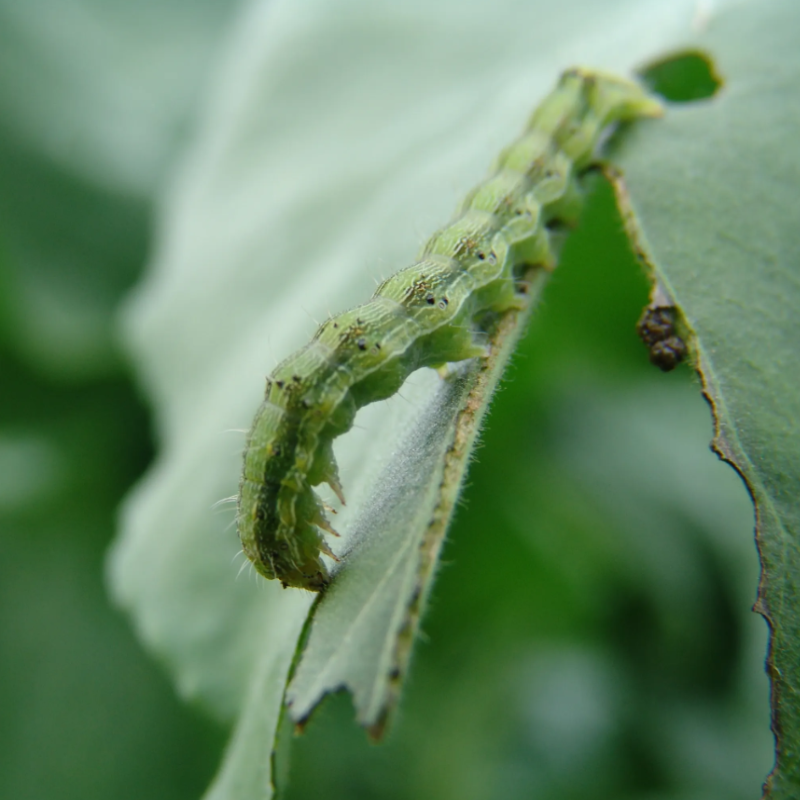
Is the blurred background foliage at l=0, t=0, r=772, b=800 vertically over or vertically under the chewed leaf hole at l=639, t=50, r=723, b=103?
under

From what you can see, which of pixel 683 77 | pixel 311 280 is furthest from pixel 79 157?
pixel 683 77

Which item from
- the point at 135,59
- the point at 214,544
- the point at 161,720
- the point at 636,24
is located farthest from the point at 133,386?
the point at 636,24

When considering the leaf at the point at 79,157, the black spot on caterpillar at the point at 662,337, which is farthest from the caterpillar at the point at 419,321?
the leaf at the point at 79,157

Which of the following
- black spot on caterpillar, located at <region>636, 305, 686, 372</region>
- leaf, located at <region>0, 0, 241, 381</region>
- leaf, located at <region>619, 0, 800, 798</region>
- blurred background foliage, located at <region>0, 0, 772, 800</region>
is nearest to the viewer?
leaf, located at <region>619, 0, 800, 798</region>

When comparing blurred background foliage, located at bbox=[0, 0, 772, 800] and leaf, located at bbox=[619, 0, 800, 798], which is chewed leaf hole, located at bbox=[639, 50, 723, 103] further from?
blurred background foliage, located at bbox=[0, 0, 772, 800]

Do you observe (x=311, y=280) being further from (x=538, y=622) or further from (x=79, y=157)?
(x=79, y=157)

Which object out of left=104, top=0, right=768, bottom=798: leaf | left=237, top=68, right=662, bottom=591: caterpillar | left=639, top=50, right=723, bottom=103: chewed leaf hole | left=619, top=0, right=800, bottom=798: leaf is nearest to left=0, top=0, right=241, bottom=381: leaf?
left=104, top=0, right=768, bottom=798: leaf
